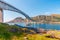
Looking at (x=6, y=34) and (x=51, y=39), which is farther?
(x=51, y=39)

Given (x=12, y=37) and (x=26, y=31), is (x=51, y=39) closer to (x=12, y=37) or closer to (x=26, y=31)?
(x=26, y=31)

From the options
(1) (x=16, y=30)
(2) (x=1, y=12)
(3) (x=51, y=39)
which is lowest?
(3) (x=51, y=39)

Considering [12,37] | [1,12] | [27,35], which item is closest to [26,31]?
[27,35]

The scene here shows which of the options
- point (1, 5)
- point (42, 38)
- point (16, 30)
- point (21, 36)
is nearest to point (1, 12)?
point (1, 5)

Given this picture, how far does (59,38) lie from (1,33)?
4.90 ft

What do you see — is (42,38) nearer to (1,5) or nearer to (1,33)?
(1,33)

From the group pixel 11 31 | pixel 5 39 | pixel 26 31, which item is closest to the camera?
pixel 5 39

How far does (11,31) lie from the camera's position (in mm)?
3918

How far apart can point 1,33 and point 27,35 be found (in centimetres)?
68

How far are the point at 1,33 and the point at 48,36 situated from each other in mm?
1260

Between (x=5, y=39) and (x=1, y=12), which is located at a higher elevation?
(x=1, y=12)

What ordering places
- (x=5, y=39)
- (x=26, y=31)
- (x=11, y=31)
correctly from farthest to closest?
(x=26, y=31) → (x=11, y=31) → (x=5, y=39)

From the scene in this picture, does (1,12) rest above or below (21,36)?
above

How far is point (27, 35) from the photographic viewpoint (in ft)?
13.0
